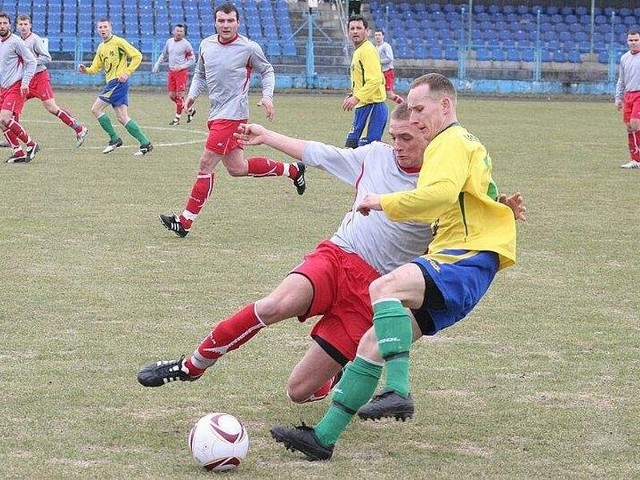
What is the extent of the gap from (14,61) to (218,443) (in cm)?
1371

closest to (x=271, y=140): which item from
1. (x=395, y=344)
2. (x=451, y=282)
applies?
(x=451, y=282)

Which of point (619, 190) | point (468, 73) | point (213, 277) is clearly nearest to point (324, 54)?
point (468, 73)

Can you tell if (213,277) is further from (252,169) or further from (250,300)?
(252,169)

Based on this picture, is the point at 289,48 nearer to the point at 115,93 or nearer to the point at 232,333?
the point at 115,93

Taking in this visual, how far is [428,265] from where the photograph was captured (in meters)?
5.20

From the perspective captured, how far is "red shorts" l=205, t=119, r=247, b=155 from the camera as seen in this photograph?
11297 millimetres

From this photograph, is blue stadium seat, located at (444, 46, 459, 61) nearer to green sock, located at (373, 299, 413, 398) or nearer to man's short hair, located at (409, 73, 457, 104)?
man's short hair, located at (409, 73, 457, 104)

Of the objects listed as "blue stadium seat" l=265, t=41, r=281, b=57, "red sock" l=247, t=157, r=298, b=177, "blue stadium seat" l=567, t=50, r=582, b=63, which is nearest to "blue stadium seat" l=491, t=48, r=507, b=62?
"blue stadium seat" l=567, t=50, r=582, b=63

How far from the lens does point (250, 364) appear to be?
6.70 m

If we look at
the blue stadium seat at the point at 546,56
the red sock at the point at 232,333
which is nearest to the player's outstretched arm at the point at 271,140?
the red sock at the point at 232,333

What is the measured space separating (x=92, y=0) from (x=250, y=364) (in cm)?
3981

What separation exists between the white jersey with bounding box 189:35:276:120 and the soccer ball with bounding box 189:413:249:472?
677cm

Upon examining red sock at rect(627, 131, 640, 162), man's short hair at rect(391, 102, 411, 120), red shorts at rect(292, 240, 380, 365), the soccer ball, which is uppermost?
man's short hair at rect(391, 102, 411, 120)

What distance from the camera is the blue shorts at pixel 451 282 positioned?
5.15 meters
